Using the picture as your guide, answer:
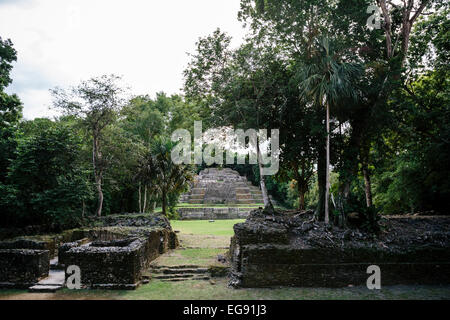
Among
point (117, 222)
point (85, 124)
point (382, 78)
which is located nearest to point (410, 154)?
point (382, 78)

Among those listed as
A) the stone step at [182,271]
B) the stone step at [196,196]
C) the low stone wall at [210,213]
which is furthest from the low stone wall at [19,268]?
the stone step at [196,196]

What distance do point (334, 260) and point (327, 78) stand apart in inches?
198

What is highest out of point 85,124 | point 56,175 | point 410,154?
point 85,124

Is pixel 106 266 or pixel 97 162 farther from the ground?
pixel 97 162

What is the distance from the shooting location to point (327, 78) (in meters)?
8.24

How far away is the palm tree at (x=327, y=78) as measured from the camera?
26.0 feet

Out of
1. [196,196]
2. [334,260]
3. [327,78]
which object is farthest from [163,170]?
[196,196]

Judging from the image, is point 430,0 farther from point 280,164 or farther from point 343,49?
point 280,164

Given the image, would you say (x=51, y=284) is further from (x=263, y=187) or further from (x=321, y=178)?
(x=321, y=178)

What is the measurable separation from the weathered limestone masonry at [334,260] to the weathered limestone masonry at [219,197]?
56.9 ft

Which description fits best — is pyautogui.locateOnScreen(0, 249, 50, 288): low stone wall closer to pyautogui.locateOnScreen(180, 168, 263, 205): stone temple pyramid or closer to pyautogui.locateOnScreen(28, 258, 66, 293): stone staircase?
pyautogui.locateOnScreen(28, 258, 66, 293): stone staircase

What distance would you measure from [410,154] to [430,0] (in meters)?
5.51

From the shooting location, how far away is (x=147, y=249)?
27.7 feet

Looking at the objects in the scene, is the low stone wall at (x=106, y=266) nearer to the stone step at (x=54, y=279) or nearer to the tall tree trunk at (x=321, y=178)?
the stone step at (x=54, y=279)
